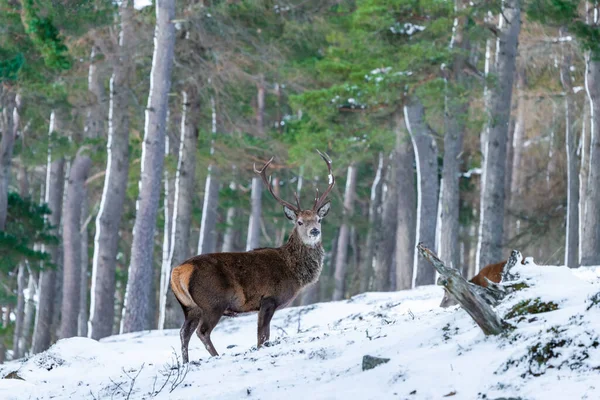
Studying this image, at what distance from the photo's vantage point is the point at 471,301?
727 centimetres

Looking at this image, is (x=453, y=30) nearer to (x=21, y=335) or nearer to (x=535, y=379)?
(x=535, y=379)

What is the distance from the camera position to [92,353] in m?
12.4

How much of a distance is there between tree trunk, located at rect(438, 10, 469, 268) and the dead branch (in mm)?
12342

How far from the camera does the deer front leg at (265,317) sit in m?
10.5

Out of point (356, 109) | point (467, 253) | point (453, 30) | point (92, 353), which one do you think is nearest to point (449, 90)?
point (453, 30)

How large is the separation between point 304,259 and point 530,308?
420cm

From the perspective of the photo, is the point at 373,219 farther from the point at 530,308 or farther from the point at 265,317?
the point at 530,308

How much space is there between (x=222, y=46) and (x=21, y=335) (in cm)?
1947

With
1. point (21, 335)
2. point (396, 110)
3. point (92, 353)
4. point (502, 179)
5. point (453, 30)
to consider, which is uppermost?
point (453, 30)

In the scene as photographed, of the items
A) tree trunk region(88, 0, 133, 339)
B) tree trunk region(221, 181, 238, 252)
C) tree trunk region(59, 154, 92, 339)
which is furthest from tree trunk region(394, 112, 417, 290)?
tree trunk region(221, 181, 238, 252)

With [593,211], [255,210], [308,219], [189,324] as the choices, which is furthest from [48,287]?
[189,324]

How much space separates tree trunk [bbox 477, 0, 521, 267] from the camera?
18156 mm

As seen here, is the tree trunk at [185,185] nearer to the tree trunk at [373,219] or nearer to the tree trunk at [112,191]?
the tree trunk at [112,191]

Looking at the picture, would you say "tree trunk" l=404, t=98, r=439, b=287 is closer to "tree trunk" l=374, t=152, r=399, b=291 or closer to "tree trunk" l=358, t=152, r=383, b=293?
"tree trunk" l=374, t=152, r=399, b=291
